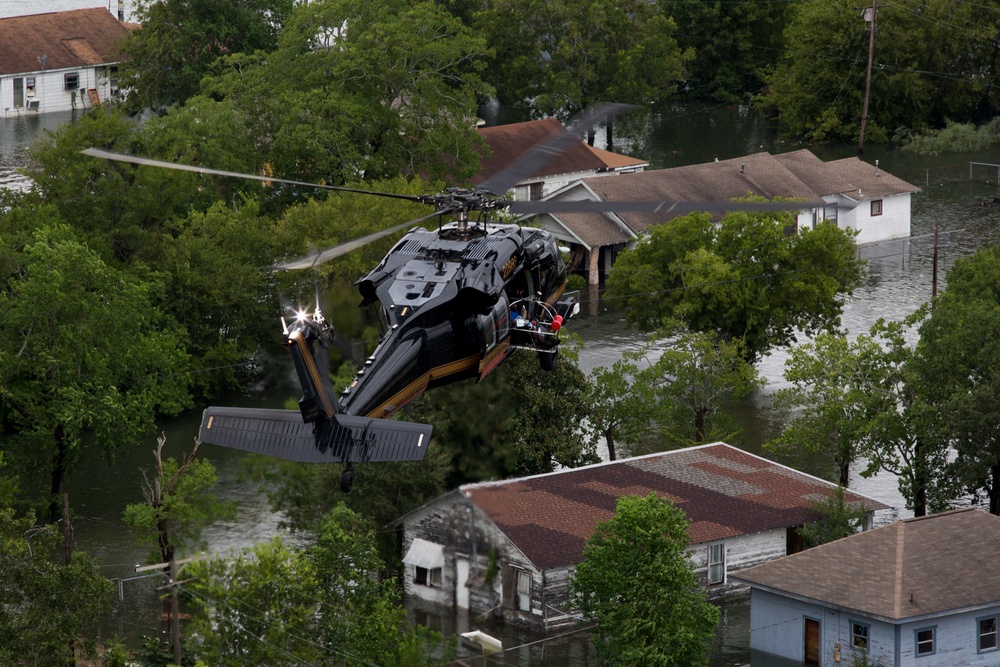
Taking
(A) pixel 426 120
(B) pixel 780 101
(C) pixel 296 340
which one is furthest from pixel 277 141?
(B) pixel 780 101

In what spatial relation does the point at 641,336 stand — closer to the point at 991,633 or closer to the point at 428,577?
the point at 428,577

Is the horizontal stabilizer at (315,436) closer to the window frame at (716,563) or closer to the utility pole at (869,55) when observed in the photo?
the window frame at (716,563)

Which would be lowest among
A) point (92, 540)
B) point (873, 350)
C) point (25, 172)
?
point (92, 540)

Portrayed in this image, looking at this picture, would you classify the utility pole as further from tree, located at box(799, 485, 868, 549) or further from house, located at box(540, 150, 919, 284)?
tree, located at box(799, 485, 868, 549)

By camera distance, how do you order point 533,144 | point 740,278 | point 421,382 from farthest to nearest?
point 533,144 < point 740,278 < point 421,382

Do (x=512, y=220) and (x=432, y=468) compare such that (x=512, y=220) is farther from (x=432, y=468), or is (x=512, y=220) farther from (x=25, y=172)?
(x=432, y=468)

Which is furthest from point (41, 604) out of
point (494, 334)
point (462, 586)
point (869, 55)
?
point (869, 55)
